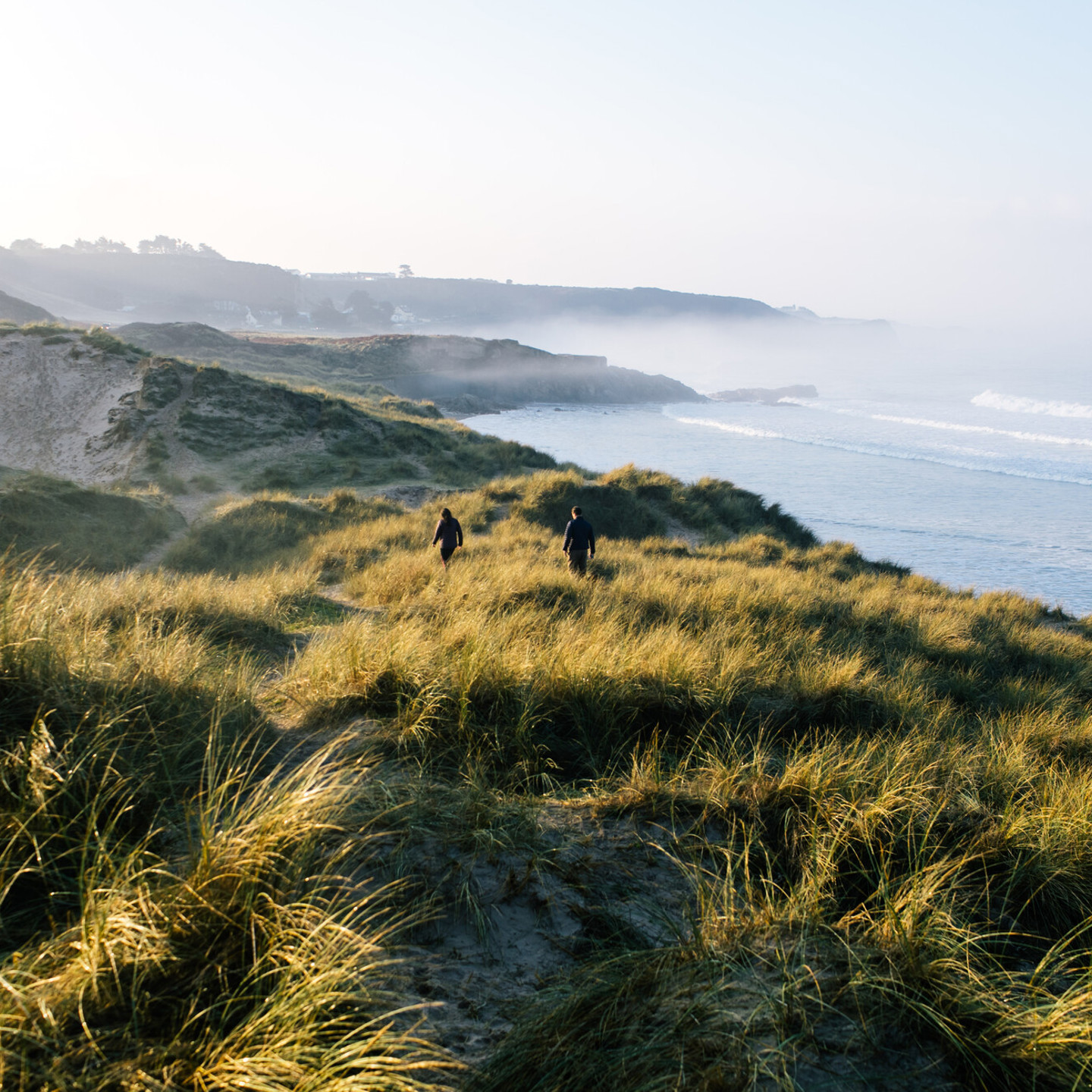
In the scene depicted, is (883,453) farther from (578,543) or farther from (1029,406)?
(578,543)

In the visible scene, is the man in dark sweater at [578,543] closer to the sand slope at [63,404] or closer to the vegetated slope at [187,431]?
the vegetated slope at [187,431]

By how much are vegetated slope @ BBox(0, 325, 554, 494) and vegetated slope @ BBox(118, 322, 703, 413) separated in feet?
69.7

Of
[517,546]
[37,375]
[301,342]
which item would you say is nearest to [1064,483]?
[517,546]

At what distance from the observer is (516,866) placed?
2.94 meters

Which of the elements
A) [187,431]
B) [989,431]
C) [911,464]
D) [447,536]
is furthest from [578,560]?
[989,431]

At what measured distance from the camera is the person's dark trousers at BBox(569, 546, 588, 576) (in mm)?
10898

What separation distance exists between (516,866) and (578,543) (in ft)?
26.5

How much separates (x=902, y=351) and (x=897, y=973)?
202 metres

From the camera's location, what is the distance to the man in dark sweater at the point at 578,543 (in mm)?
10812

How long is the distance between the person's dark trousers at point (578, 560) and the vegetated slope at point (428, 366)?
41.3 meters

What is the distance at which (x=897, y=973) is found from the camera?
2262 millimetres

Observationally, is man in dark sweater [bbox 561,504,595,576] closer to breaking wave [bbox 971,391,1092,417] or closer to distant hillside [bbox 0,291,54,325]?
distant hillside [bbox 0,291,54,325]

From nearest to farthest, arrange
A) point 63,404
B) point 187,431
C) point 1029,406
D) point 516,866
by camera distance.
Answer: point 516,866
point 187,431
point 63,404
point 1029,406

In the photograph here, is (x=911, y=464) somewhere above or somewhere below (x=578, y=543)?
above
